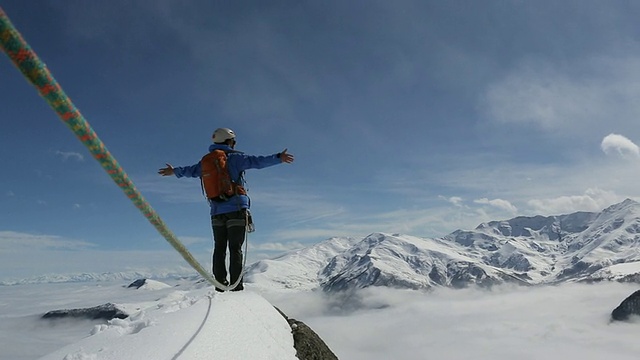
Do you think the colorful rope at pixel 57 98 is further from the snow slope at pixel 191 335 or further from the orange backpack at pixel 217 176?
the orange backpack at pixel 217 176

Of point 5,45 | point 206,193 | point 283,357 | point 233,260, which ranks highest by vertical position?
point 206,193

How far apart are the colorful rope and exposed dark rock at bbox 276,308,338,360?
723cm

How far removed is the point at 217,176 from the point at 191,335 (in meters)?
4.64

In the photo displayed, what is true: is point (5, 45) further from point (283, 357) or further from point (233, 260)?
point (233, 260)

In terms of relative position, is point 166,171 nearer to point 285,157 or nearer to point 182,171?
point 182,171

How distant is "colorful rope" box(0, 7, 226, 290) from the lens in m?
1.86

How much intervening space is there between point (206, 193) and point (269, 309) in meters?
3.27

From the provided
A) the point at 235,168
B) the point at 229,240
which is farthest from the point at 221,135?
the point at 229,240

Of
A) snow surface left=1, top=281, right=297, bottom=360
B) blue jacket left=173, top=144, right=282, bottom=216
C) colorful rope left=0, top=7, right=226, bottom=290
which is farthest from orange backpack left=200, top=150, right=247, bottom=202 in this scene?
colorful rope left=0, top=7, right=226, bottom=290

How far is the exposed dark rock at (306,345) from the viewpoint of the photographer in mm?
9711

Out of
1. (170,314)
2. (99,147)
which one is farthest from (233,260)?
(99,147)

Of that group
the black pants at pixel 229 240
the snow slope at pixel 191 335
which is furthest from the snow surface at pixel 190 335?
the black pants at pixel 229 240

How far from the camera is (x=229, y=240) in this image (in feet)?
32.8

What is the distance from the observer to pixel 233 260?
10.1 meters
